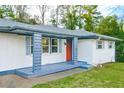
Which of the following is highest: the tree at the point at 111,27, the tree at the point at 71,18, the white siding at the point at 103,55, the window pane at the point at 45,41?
the tree at the point at 71,18

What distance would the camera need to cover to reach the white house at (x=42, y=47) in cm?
970

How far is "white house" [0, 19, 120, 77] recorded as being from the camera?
9695mm

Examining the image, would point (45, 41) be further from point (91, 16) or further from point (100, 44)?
point (91, 16)

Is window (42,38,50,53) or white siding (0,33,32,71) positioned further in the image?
window (42,38,50,53)

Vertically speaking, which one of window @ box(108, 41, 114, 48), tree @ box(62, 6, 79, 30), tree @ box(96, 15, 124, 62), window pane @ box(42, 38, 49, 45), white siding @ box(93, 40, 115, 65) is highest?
tree @ box(62, 6, 79, 30)

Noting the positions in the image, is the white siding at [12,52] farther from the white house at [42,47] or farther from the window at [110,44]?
the window at [110,44]

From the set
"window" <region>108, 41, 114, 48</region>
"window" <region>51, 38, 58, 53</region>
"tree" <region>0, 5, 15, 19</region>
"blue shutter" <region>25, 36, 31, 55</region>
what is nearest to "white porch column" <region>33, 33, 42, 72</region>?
"blue shutter" <region>25, 36, 31, 55</region>

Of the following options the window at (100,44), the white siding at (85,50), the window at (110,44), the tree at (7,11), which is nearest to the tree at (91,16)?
the window at (110,44)

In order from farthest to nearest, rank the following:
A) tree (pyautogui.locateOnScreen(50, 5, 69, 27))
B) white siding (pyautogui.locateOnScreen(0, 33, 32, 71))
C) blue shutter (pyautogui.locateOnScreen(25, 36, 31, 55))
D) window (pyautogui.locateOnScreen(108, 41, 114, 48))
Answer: tree (pyautogui.locateOnScreen(50, 5, 69, 27)) → window (pyautogui.locateOnScreen(108, 41, 114, 48)) → blue shutter (pyautogui.locateOnScreen(25, 36, 31, 55)) → white siding (pyautogui.locateOnScreen(0, 33, 32, 71))

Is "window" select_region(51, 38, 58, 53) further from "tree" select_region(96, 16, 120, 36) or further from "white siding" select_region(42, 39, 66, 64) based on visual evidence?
"tree" select_region(96, 16, 120, 36)

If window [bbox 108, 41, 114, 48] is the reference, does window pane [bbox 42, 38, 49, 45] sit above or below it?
above

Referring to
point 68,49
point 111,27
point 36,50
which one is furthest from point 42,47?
point 111,27
